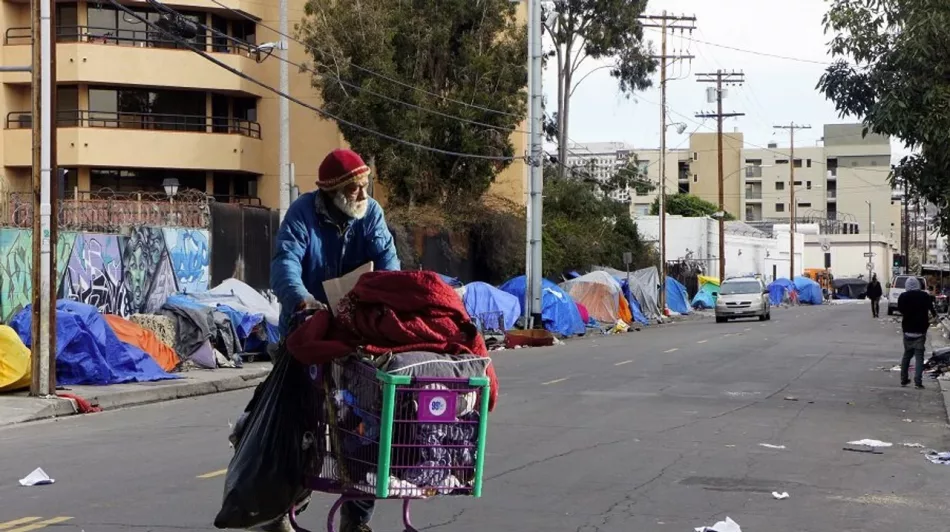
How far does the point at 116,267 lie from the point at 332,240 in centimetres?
1969

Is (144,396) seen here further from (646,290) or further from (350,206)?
(646,290)

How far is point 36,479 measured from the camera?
9547mm

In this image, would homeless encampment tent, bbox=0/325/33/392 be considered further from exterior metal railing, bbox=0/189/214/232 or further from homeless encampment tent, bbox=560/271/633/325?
homeless encampment tent, bbox=560/271/633/325

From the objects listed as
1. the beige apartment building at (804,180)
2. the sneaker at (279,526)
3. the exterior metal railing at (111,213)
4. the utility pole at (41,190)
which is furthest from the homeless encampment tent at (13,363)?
the beige apartment building at (804,180)

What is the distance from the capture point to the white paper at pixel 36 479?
9495mm

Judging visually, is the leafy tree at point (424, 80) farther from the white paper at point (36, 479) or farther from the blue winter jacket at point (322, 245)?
the blue winter jacket at point (322, 245)

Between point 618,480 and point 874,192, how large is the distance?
14613 centimetres

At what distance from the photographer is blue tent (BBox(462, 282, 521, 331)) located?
34281mm

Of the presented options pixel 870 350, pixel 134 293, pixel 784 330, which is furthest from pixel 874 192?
pixel 134 293

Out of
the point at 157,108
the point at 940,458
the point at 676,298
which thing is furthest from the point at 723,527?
the point at 676,298

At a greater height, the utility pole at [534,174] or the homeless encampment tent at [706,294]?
the utility pole at [534,174]

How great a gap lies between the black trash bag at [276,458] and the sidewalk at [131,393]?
1019cm

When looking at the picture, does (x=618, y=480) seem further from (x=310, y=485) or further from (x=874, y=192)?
(x=874, y=192)

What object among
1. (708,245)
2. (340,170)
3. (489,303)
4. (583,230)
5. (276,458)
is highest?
(583,230)
